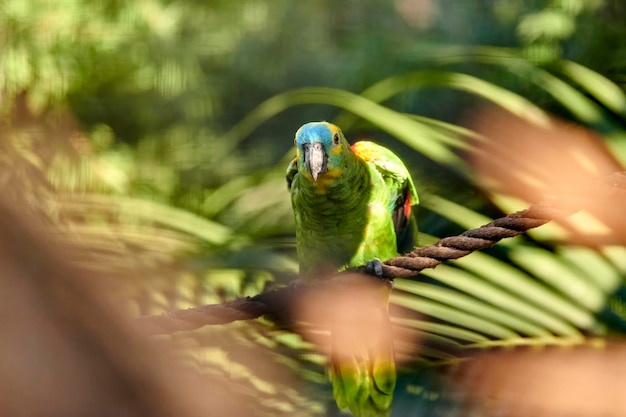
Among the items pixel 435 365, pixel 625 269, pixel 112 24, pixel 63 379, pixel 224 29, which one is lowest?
pixel 63 379

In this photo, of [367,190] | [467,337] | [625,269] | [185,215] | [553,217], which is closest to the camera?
[553,217]

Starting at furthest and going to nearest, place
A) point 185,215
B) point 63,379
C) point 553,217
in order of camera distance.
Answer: point 185,215
point 553,217
point 63,379

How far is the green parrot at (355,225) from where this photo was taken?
104 centimetres

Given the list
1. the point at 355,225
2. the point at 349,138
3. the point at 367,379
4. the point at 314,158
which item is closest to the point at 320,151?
the point at 314,158

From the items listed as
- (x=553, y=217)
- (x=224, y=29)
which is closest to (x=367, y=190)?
(x=553, y=217)

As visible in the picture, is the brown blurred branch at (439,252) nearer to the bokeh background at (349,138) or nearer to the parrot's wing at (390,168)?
the bokeh background at (349,138)

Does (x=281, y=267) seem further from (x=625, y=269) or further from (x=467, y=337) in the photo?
(x=625, y=269)

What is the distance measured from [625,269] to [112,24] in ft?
5.50

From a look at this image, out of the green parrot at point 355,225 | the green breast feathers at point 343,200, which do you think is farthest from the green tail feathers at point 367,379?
the green breast feathers at point 343,200

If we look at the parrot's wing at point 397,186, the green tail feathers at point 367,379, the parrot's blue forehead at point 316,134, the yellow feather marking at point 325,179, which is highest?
the parrot's wing at point 397,186

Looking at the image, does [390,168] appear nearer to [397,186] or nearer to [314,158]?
[397,186]

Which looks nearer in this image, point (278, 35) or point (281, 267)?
point (281, 267)

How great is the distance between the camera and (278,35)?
2131mm

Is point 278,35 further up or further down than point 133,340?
further up
